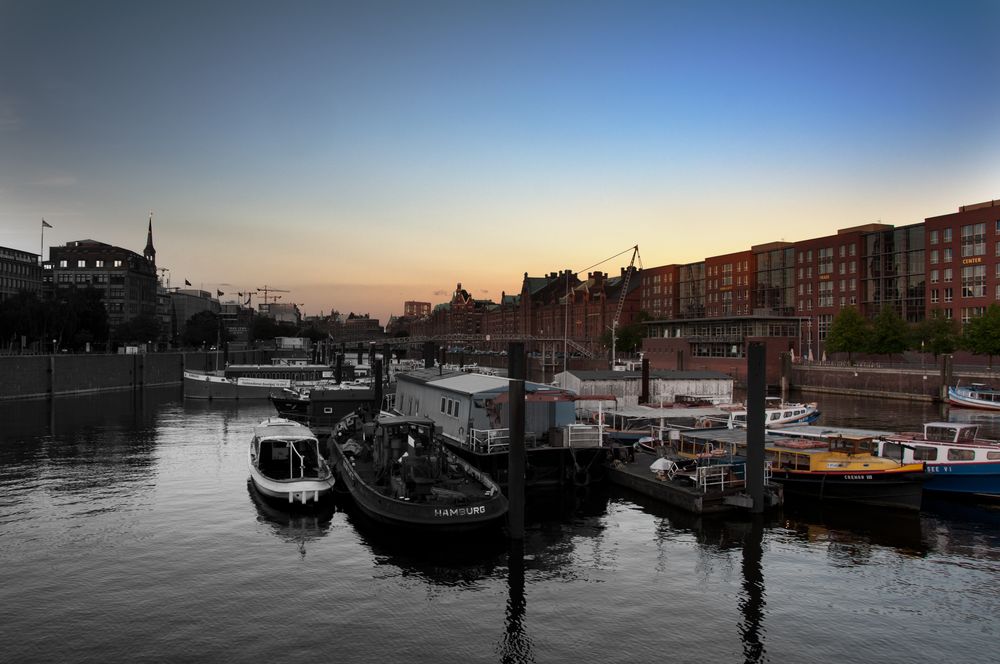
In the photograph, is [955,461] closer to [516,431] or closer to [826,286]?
[516,431]

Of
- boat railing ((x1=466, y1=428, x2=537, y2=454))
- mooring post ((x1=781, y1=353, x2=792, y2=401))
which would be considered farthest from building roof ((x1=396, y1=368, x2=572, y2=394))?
mooring post ((x1=781, y1=353, x2=792, y2=401))

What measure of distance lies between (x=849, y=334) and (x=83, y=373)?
4817 inches

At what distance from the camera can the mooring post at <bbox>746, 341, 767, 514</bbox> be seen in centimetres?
3091

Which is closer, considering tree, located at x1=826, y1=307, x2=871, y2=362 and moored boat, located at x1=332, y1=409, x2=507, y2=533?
moored boat, located at x1=332, y1=409, x2=507, y2=533

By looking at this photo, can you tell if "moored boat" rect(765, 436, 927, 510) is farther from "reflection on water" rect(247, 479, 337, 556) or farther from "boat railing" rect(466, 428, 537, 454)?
"reflection on water" rect(247, 479, 337, 556)

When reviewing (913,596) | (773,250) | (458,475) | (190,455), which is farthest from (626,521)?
(773,250)

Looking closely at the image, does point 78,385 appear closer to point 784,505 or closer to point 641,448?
point 641,448

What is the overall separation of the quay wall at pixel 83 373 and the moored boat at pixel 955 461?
315ft

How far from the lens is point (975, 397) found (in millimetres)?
82812

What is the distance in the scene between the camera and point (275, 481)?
34438mm

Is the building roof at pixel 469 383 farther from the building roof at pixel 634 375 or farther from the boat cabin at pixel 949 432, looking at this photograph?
the boat cabin at pixel 949 432

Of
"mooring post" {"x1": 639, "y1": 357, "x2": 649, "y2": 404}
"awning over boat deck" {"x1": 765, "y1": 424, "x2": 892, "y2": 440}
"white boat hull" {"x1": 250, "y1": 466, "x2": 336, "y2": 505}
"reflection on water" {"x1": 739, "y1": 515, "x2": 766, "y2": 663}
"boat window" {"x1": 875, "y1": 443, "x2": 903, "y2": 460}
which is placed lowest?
"reflection on water" {"x1": 739, "y1": 515, "x2": 766, "y2": 663}

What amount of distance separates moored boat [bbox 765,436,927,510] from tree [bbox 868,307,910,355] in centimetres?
A: 9061

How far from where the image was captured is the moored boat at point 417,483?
90.3 ft
